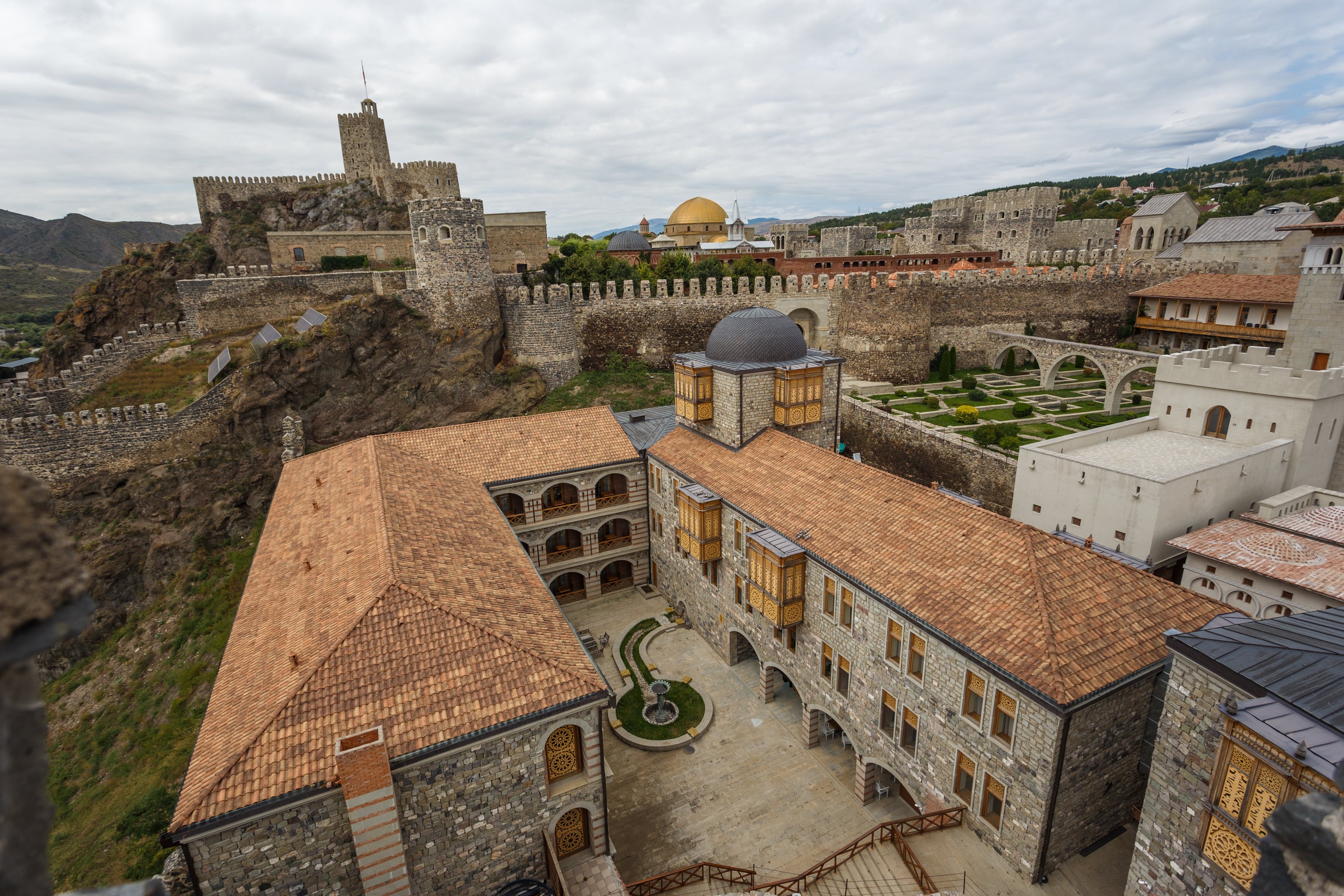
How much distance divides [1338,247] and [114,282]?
6302cm

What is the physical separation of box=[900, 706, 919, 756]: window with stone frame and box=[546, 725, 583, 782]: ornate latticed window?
731cm

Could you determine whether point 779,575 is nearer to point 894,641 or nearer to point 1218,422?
point 894,641

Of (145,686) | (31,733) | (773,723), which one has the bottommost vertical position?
(145,686)

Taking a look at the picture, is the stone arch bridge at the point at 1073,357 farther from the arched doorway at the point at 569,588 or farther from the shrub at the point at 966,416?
the arched doorway at the point at 569,588

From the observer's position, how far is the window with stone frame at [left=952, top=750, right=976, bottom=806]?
13.4m

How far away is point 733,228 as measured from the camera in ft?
261

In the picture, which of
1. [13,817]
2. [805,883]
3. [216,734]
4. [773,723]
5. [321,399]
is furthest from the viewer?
[321,399]

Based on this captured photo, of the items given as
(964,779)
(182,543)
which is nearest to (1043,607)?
(964,779)

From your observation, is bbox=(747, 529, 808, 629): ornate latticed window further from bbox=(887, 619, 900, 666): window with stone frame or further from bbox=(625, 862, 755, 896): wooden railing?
bbox=(625, 862, 755, 896): wooden railing

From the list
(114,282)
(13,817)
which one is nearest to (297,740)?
(13,817)

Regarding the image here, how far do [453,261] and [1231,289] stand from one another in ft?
148

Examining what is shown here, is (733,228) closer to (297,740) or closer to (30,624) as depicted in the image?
(297,740)

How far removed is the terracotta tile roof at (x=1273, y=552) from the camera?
611 inches

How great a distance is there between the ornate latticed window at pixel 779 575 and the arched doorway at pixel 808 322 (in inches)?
1026
